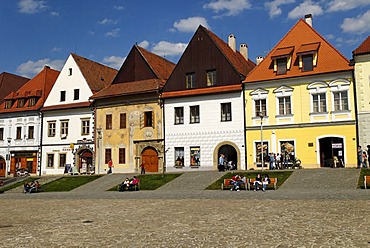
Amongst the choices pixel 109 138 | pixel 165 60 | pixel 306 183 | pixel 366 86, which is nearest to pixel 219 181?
pixel 306 183

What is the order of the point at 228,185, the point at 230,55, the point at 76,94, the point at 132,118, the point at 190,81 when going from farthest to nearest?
the point at 76,94 → the point at 132,118 → the point at 230,55 → the point at 190,81 → the point at 228,185

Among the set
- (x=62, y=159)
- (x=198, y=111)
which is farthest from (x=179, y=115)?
(x=62, y=159)

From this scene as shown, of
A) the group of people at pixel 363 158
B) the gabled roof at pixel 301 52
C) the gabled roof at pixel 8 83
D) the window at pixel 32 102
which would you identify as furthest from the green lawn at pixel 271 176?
the gabled roof at pixel 8 83

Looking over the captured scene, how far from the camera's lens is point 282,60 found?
34812mm

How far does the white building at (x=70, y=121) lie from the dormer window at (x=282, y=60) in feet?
63.5

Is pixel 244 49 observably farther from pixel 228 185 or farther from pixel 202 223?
pixel 202 223

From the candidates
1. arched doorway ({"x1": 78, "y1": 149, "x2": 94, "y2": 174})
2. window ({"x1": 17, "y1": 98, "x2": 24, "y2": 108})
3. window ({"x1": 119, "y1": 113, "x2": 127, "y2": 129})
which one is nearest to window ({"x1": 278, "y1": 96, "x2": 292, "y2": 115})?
window ({"x1": 119, "y1": 113, "x2": 127, "y2": 129})

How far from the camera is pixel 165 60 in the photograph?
154ft

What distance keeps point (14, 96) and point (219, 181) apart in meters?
30.9

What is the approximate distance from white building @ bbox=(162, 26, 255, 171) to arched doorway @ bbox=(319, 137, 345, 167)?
6.45m

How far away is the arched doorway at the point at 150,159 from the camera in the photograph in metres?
39.1

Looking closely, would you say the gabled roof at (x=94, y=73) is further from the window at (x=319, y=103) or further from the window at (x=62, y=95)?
the window at (x=319, y=103)

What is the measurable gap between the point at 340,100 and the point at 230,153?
1008cm

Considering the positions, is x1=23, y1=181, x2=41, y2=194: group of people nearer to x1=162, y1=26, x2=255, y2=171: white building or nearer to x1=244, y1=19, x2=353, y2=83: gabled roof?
x1=162, y1=26, x2=255, y2=171: white building
